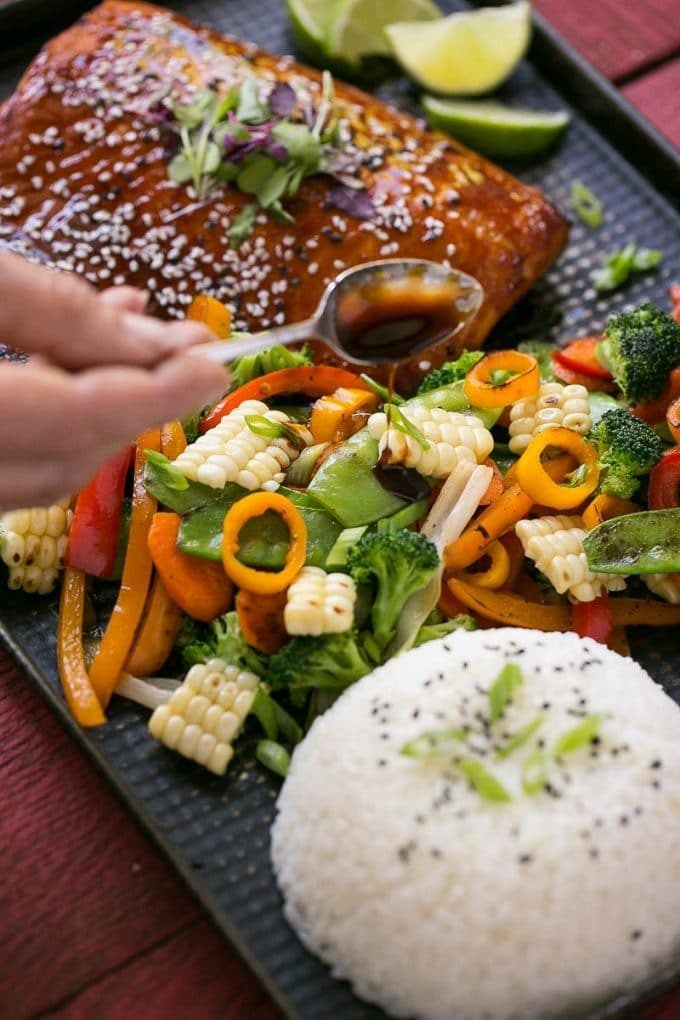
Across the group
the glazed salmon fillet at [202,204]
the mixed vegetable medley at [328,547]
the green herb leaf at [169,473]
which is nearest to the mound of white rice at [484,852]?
the mixed vegetable medley at [328,547]

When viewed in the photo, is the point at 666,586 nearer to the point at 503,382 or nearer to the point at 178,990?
the point at 503,382

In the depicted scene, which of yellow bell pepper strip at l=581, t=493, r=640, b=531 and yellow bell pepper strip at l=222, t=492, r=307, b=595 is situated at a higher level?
yellow bell pepper strip at l=581, t=493, r=640, b=531

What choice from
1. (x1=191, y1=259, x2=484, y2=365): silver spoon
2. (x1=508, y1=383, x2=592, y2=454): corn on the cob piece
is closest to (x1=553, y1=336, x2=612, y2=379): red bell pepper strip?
(x1=508, y1=383, x2=592, y2=454): corn on the cob piece

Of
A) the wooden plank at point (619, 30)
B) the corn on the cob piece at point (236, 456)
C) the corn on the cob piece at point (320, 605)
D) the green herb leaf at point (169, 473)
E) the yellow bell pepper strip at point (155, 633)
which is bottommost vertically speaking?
the yellow bell pepper strip at point (155, 633)

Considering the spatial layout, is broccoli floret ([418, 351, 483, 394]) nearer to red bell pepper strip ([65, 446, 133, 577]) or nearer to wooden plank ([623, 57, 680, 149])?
red bell pepper strip ([65, 446, 133, 577])

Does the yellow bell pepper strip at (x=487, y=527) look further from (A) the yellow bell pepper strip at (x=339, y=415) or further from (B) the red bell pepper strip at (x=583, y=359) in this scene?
(B) the red bell pepper strip at (x=583, y=359)
